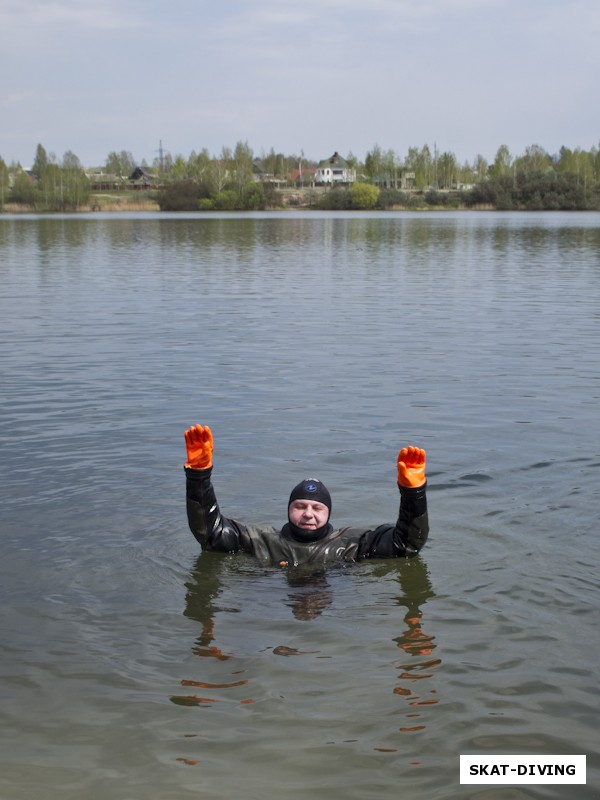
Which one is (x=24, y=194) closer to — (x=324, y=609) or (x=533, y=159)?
(x=533, y=159)

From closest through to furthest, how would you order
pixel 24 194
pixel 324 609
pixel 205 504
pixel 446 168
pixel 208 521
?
pixel 324 609 → pixel 205 504 → pixel 208 521 → pixel 24 194 → pixel 446 168

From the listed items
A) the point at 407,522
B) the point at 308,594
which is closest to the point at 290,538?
the point at 308,594

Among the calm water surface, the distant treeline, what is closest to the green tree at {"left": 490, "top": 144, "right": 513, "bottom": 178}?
the distant treeline

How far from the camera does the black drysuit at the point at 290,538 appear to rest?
7801 mm

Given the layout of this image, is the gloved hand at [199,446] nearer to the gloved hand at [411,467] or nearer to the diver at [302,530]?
the diver at [302,530]

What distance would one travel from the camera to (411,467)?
7438mm

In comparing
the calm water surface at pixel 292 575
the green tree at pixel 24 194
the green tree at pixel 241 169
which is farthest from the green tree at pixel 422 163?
the calm water surface at pixel 292 575

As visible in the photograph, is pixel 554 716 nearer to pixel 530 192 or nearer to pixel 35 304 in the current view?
pixel 35 304

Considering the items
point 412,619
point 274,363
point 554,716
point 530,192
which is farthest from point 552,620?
point 530,192

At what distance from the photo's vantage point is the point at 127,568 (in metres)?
8.38

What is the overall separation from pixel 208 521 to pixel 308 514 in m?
0.83

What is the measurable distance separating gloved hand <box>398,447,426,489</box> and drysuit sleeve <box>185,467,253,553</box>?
4.96ft

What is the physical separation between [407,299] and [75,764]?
23.5m

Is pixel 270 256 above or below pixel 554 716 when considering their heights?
above
